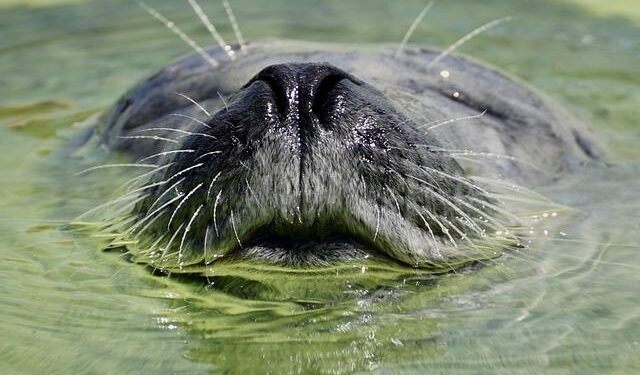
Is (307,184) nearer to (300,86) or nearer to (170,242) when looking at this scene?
(300,86)

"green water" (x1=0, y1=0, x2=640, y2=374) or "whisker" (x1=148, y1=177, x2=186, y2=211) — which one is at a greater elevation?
"whisker" (x1=148, y1=177, x2=186, y2=211)

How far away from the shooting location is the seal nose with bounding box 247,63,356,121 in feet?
9.48

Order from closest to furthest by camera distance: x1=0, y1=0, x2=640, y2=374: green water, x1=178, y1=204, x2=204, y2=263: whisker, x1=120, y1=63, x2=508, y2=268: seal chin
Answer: x1=0, y1=0, x2=640, y2=374: green water, x1=120, y1=63, x2=508, y2=268: seal chin, x1=178, y1=204, x2=204, y2=263: whisker

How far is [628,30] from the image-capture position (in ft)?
22.9

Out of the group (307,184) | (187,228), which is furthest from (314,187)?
(187,228)

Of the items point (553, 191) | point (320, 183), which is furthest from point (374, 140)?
point (553, 191)

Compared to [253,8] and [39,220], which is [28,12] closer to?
[253,8]

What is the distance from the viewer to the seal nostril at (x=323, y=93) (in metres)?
2.91

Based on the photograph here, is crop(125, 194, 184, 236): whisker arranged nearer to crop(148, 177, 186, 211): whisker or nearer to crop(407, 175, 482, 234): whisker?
crop(148, 177, 186, 211): whisker

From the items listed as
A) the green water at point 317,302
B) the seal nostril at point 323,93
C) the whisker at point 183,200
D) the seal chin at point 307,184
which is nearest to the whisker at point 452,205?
the seal chin at point 307,184

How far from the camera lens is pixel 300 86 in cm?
289

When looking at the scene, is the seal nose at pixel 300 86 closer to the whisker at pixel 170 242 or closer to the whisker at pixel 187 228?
the whisker at pixel 187 228

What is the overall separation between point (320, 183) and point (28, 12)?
18.0 ft

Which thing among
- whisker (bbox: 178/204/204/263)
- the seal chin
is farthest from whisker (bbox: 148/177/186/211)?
whisker (bbox: 178/204/204/263)
